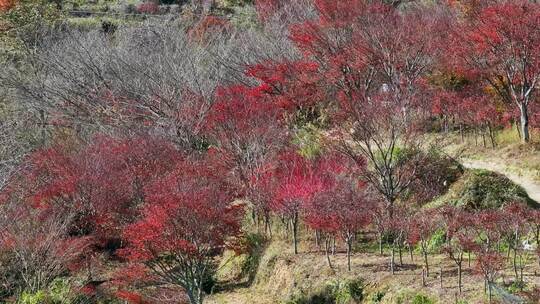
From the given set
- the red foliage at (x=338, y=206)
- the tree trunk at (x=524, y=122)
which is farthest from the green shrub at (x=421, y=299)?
the tree trunk at (x=524, y=122)

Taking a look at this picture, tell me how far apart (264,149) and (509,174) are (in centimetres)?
747

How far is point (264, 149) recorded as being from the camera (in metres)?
19.8

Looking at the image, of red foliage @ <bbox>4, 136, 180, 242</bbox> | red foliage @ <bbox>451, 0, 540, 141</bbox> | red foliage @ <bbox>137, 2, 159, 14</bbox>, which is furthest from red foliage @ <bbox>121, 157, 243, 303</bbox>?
red foliage @ <bbox>137, 2, 159, 14</bbox>

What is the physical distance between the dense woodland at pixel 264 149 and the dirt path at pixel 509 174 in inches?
41.3

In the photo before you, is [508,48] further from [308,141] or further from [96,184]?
[96,184]

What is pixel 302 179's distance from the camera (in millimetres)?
16375

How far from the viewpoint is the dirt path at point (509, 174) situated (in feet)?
56.0

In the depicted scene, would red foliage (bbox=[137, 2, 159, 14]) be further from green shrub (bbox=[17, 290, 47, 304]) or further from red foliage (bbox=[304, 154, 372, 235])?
green shrub (bbox=[17, 290, 47, 304])

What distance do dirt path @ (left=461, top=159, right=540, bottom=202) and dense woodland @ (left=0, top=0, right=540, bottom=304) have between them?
105cm

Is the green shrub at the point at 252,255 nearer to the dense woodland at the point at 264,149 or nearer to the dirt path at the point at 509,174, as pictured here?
the dense woodland at the point at 264,149

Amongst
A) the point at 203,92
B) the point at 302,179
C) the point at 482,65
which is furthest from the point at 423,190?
the point at 203,92

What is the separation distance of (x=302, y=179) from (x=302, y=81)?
1150 cm

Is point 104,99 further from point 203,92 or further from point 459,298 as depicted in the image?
point 459,298

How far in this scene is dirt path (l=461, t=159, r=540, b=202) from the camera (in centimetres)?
1708
